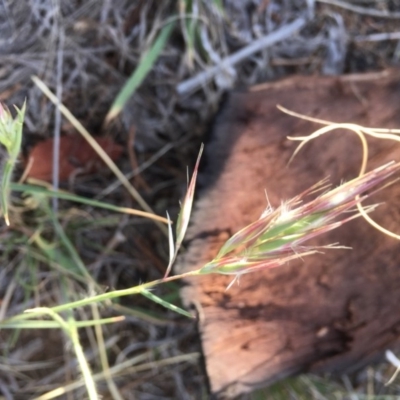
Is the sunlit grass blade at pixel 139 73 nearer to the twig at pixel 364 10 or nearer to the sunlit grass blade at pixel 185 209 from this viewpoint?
the twig at pixel 364 10

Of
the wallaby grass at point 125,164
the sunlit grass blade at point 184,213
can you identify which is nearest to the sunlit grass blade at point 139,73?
the wallaby grass at point 125,164

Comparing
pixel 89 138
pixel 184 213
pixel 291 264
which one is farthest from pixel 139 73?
pixel 184 213

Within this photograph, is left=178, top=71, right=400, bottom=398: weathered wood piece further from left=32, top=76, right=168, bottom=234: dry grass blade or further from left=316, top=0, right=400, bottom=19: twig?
left=316, top=0, right=400, bottom=19: twig

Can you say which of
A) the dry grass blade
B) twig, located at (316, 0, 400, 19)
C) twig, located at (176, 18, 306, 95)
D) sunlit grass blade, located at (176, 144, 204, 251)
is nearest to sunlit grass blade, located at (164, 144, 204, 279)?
sunlit grass blade, located at (176, 144, 204, 251)

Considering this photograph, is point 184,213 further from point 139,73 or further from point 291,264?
point 139,73

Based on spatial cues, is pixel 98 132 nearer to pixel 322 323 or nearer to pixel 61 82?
pixel 61 82

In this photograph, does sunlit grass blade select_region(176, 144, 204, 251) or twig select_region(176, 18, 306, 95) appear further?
twig select_region(176, 18, 306, 95)
